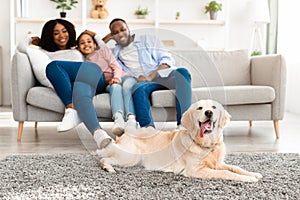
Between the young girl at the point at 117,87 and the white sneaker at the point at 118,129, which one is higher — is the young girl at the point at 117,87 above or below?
above

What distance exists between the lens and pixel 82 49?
119 inches

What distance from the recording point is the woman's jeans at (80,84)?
2.36 metres

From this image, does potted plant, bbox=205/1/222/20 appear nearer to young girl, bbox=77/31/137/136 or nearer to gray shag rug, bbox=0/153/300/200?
young girl, bbox=77/31/137/136

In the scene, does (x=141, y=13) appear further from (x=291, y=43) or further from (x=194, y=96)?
(x=194, y=96)

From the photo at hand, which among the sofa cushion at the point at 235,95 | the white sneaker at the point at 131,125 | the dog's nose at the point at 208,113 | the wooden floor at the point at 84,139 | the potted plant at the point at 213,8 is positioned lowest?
the wooden floor at the point at 84,139

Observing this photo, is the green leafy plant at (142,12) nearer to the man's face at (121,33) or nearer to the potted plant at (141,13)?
the potted plant at (141,13)

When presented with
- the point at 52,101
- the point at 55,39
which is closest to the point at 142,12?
the point at 55,39

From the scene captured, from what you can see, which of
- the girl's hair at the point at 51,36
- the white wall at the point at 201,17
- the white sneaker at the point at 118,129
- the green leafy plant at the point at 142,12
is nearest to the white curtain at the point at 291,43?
the white wall at the point at 201,17

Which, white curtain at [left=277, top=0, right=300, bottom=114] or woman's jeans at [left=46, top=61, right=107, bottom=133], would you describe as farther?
white curtain at [left=277, top=0, right=300, bottom=114]

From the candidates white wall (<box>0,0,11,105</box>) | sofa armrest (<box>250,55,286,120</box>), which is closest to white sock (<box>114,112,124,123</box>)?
sofa armrest (<box>250,55,286,120</box>)

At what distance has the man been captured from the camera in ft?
7.07

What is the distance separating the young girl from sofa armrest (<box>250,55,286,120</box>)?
115 cm

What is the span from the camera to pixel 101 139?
2205 millimetres

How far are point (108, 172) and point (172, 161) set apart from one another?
292 millimetres
